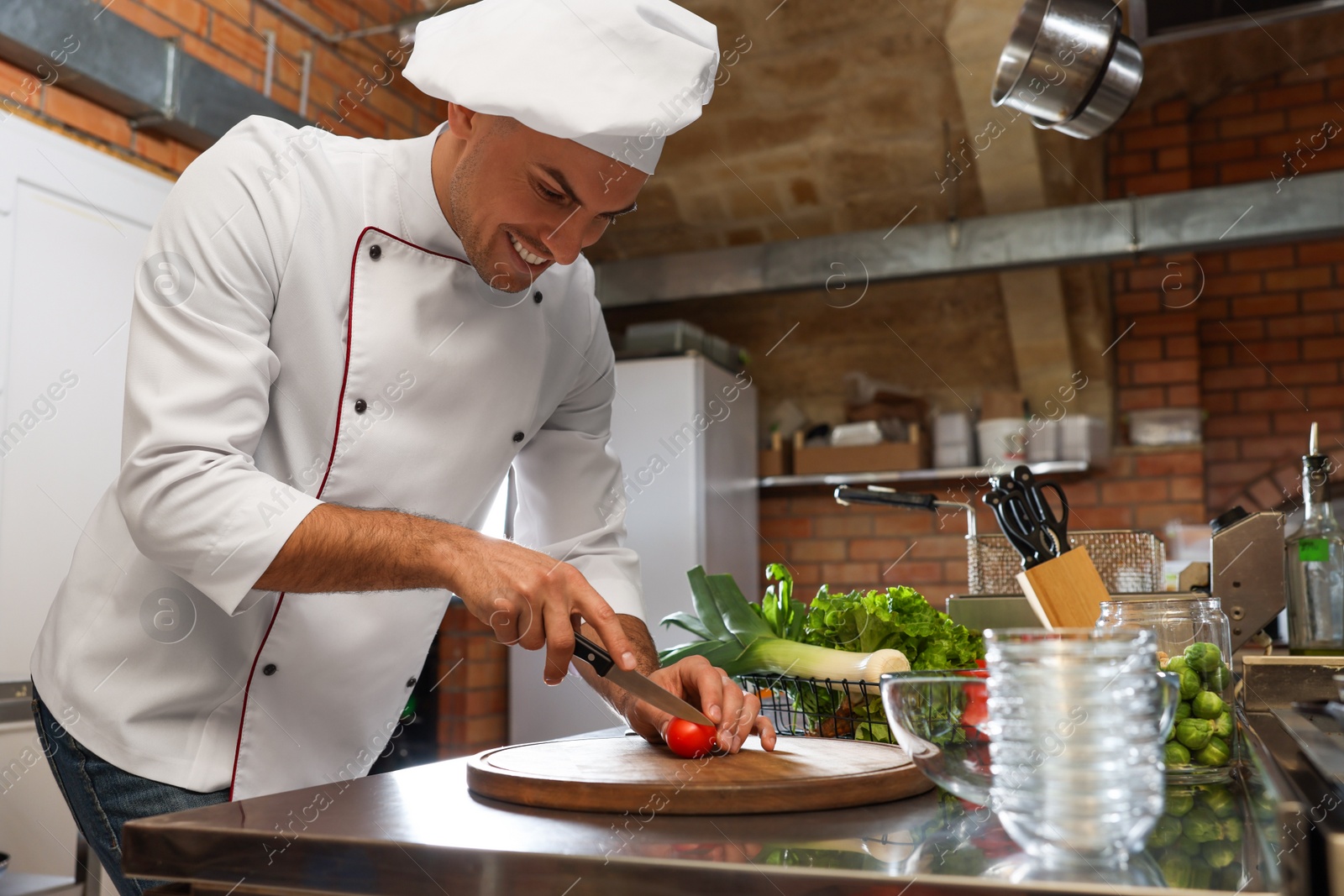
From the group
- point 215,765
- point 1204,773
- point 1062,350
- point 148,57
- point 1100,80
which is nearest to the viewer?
point 1204,773

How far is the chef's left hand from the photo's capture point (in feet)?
3.15

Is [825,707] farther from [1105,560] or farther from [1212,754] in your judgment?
[1105,560]

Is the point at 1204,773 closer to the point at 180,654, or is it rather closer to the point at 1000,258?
the point at 180,654

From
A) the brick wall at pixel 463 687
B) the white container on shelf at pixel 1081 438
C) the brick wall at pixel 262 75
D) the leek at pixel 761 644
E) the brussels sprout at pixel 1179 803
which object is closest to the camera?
the brussels sprout at pixel 1179 803

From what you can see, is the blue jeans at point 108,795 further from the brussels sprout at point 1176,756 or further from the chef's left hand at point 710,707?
the brussels sprout at point 1176,756

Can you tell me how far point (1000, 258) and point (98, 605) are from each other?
328 cm

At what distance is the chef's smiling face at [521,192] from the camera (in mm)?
1099

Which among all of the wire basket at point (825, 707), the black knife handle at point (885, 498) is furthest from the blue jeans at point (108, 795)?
the black knife handle at point (885, 498)

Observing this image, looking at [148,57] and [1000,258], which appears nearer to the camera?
[148,57]

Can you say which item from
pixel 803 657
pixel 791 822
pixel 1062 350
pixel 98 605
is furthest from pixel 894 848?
pixel 1062 350

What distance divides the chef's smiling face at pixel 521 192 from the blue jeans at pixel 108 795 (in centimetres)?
63

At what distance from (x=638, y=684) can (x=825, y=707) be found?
384 millimetres

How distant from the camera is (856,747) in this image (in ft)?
3.19

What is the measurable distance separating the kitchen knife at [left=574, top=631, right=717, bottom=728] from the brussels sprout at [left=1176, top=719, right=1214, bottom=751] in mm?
384
